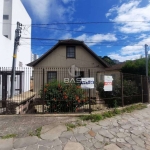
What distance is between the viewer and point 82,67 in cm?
A: 1338

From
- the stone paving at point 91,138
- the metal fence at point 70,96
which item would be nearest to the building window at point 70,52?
the metal fence at point 70,96

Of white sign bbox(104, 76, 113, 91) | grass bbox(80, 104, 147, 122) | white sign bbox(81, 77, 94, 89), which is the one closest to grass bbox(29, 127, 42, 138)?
grass bbox(80, 104, 147, 122)

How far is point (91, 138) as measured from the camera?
156 inches

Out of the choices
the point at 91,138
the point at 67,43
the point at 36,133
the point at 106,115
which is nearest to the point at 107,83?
the point at 106,115

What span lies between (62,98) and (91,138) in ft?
8.67

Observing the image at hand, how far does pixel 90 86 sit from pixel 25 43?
63.9 feet

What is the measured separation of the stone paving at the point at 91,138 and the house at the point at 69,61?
8.14m

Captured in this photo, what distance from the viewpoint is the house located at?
12.8 m

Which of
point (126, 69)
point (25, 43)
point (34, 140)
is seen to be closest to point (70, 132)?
point (34, 140)

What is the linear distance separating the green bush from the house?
624cm

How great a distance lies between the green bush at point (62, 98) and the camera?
626cm

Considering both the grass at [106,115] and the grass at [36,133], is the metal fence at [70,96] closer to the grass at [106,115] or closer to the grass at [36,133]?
the grass at [106,115]

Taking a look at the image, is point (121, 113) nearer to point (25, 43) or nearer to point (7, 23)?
point (7, 23)

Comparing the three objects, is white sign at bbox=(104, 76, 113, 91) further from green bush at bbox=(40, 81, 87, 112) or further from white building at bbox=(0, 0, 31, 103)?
white building at bbox=(0, 0, 31, 103)
